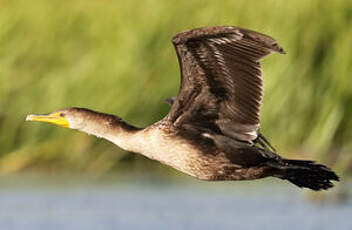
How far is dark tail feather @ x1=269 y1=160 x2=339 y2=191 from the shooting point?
778cm

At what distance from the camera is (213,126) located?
26.2ft

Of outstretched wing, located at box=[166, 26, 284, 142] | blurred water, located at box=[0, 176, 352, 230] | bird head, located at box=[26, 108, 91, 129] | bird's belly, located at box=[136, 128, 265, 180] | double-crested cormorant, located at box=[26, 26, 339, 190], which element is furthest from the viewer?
blurred water, located at box=[0, 176, 352, 230]

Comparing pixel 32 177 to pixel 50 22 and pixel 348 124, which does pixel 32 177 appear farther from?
pixel 348 124

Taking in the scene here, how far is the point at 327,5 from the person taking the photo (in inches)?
513

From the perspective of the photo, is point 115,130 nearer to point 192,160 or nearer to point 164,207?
point 192,160

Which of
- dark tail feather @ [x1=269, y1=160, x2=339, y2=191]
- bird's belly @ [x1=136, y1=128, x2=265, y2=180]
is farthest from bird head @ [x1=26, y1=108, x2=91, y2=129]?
dark tail feather @ [x1=269, y1=160, x2=339, y2=191]

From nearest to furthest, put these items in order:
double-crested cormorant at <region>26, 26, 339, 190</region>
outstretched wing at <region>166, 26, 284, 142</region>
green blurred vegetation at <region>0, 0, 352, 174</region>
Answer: outstretched wing at <region>166, 26, 284, 142</region> < double-crested cormorant at <region>26, 26, 339, 190</region> < green blurred vegetation at <region>0, 0, 352, 174</region>

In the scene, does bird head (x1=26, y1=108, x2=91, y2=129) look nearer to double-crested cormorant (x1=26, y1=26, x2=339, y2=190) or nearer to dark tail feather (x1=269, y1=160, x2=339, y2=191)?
double-crested cormorant (x1=26, y1=26, x2=339, y2=190)

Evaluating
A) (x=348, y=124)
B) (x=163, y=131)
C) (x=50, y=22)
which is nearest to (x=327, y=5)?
(x=348, y=124)

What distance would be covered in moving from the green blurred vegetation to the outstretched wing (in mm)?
4070

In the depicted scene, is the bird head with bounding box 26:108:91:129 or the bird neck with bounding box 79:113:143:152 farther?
the bird head with bounding box 26:108:91:129

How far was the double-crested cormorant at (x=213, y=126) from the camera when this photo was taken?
763cm

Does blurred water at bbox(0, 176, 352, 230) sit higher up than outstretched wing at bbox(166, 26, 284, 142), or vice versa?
outstretched wing at bbox(166, 26, 284, 142)

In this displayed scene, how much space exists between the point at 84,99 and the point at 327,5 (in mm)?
2682
